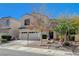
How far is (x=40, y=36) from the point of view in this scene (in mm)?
10680

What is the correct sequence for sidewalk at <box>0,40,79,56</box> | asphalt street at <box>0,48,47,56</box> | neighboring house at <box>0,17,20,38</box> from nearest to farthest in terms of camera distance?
asphalt street at <box>0,48,47,56</box> < neighboring house at <box>0,17,20,38</box> < sidewalk at <box>0,40,79,56</box>

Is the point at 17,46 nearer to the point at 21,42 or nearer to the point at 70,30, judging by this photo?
the point at 21,42

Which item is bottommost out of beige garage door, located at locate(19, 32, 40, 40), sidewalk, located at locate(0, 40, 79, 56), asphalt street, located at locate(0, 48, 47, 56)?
asphalt street, located at locate(0, 48, 47, 56)

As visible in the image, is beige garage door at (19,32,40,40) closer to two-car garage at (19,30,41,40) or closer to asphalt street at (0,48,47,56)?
two-car garage at (19,30,41,40)

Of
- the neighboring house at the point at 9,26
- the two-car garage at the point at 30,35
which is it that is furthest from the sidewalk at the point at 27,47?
the neighboring house at the point at 9,26

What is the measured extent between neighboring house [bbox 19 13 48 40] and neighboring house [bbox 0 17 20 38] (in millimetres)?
187

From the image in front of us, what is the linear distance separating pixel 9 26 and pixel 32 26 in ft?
2.25

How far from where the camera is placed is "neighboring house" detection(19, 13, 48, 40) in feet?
34.9

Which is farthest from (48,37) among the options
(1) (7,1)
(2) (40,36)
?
(1) (7,1)

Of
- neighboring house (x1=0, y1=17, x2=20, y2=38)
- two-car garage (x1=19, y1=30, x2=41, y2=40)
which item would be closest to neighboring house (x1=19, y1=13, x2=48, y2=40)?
two-car garage (x1=19, y1=30, x2=41, y2=40)

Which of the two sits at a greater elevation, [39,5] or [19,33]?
[39,5]

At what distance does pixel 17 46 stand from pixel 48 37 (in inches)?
38.7

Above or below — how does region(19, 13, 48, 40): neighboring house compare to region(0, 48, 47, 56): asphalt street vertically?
above

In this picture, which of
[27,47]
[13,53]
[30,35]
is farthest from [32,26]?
[13,53]
